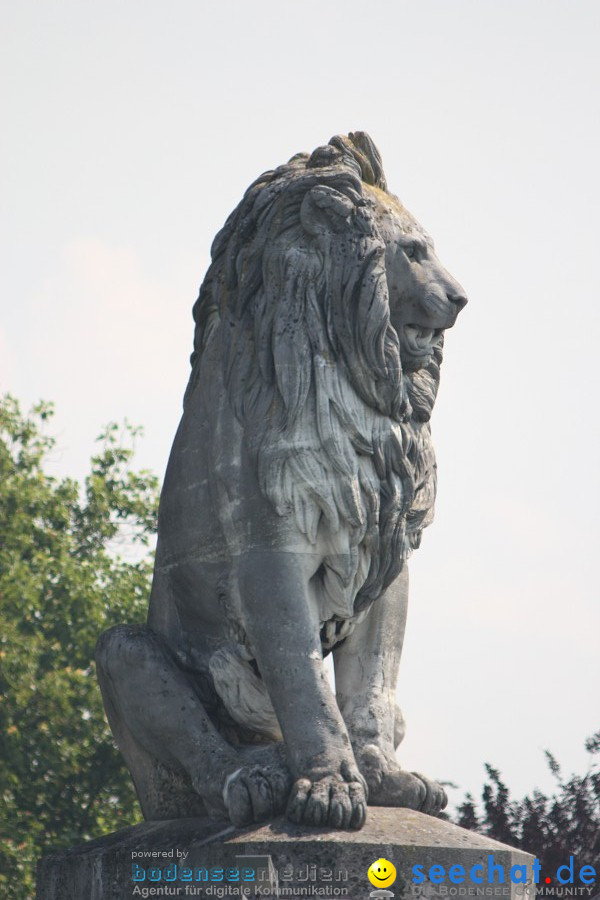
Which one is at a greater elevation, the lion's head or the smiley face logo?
the lion's head

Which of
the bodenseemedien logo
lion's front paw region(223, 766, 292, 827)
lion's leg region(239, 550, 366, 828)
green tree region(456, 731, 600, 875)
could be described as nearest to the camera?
the bodenseemedien logo

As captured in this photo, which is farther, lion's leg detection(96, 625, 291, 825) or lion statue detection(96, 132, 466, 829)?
lion's leg detection(96, 625, 291, 825)

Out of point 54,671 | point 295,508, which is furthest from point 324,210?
point 54,671

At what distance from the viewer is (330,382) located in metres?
6.13

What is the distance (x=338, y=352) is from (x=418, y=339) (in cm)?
41

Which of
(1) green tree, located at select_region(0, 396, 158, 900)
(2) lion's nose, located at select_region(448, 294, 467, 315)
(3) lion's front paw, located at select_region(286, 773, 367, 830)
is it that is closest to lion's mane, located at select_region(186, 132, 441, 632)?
(2) lion's nose, located at select_region(448, 294, 467, 315)

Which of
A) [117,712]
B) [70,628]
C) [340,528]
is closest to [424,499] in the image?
[340,528]

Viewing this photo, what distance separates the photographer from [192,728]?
249 inches

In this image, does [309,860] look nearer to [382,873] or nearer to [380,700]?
[382,873]

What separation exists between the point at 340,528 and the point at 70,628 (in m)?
12.2

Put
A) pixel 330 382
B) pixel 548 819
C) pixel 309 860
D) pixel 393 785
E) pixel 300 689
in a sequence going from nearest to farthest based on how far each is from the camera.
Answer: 1. pixel 309 860
2. pixel 300 689
3. pixel 393 785
4. pixel 330 382
5. pixel 548 819

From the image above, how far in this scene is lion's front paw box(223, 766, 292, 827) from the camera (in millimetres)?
5730

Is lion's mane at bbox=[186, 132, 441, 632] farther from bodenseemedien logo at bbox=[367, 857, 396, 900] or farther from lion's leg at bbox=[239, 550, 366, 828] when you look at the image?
bodenseemedien logo at bbox=[367, 857, 396, 900]

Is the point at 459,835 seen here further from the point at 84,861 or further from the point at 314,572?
the point at 84,861
